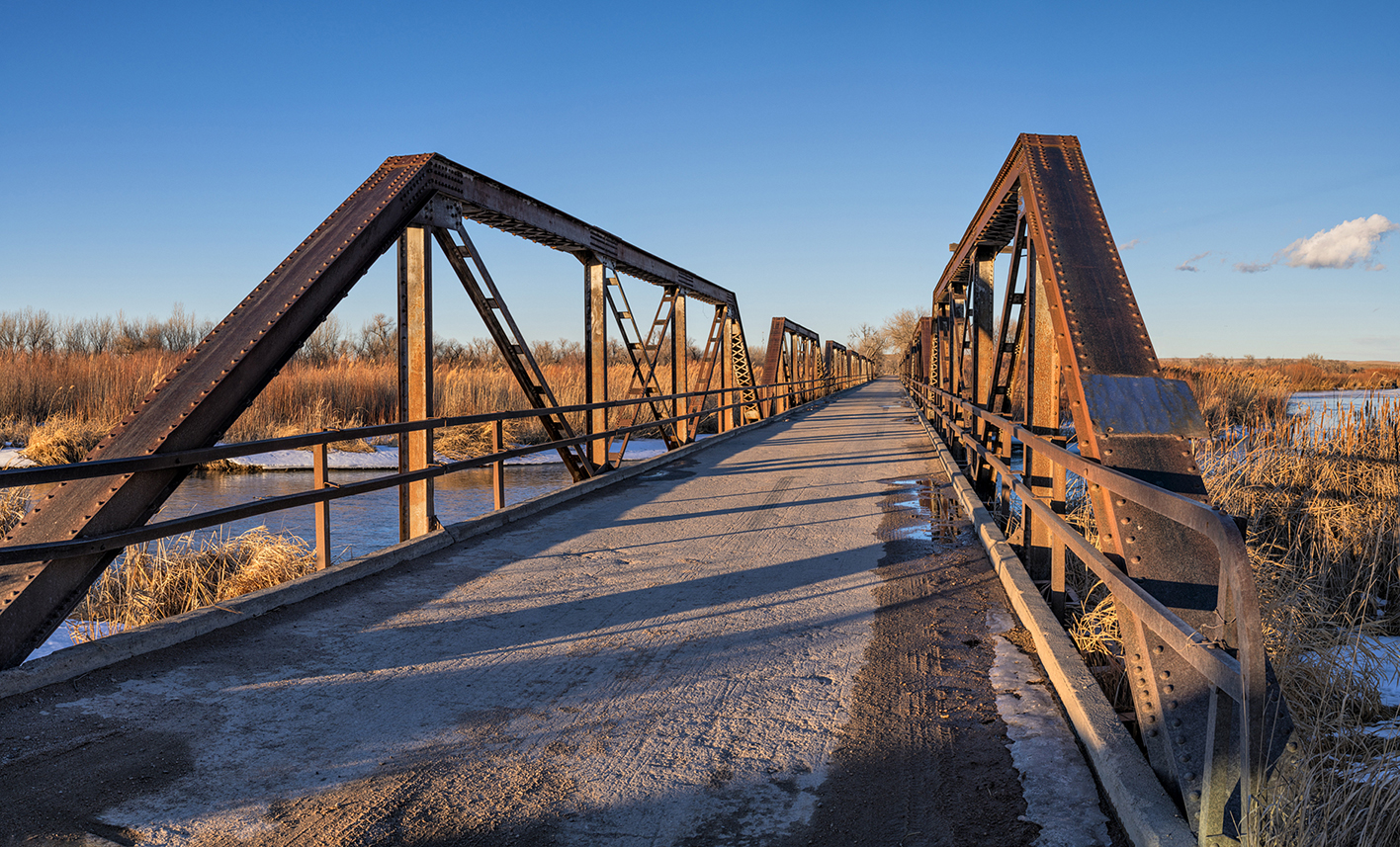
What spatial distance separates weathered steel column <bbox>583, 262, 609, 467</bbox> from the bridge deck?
552 centimetres

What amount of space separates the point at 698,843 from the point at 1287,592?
13.3 feet

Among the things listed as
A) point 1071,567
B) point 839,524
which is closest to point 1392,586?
point 1071,567

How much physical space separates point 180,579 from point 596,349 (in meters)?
6.02

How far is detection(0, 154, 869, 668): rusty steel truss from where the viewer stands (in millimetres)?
4215

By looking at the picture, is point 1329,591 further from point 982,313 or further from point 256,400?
point 256,400

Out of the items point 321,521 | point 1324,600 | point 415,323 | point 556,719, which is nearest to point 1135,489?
point 556,719

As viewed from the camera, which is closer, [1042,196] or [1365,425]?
[1042,196]

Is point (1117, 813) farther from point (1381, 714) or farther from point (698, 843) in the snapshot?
point (1381, 714)

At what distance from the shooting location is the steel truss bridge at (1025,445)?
254 centimetres

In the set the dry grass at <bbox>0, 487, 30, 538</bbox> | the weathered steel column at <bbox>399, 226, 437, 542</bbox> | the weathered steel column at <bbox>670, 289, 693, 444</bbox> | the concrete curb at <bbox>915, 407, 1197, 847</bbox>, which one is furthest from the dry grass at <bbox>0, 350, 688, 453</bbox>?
the concrete curb at <bbox>915, 407, 1197, 847</bbox>

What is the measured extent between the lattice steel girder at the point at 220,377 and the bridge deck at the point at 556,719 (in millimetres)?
600

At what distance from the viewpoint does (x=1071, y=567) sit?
247 inches

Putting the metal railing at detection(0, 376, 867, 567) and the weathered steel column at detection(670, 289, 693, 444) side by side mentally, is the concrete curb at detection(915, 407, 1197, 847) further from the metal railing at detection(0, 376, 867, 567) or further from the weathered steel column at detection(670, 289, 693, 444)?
the weathered steel column at detection(670, 289, 693, 444)

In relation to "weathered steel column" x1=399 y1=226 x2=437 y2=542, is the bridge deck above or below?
below
